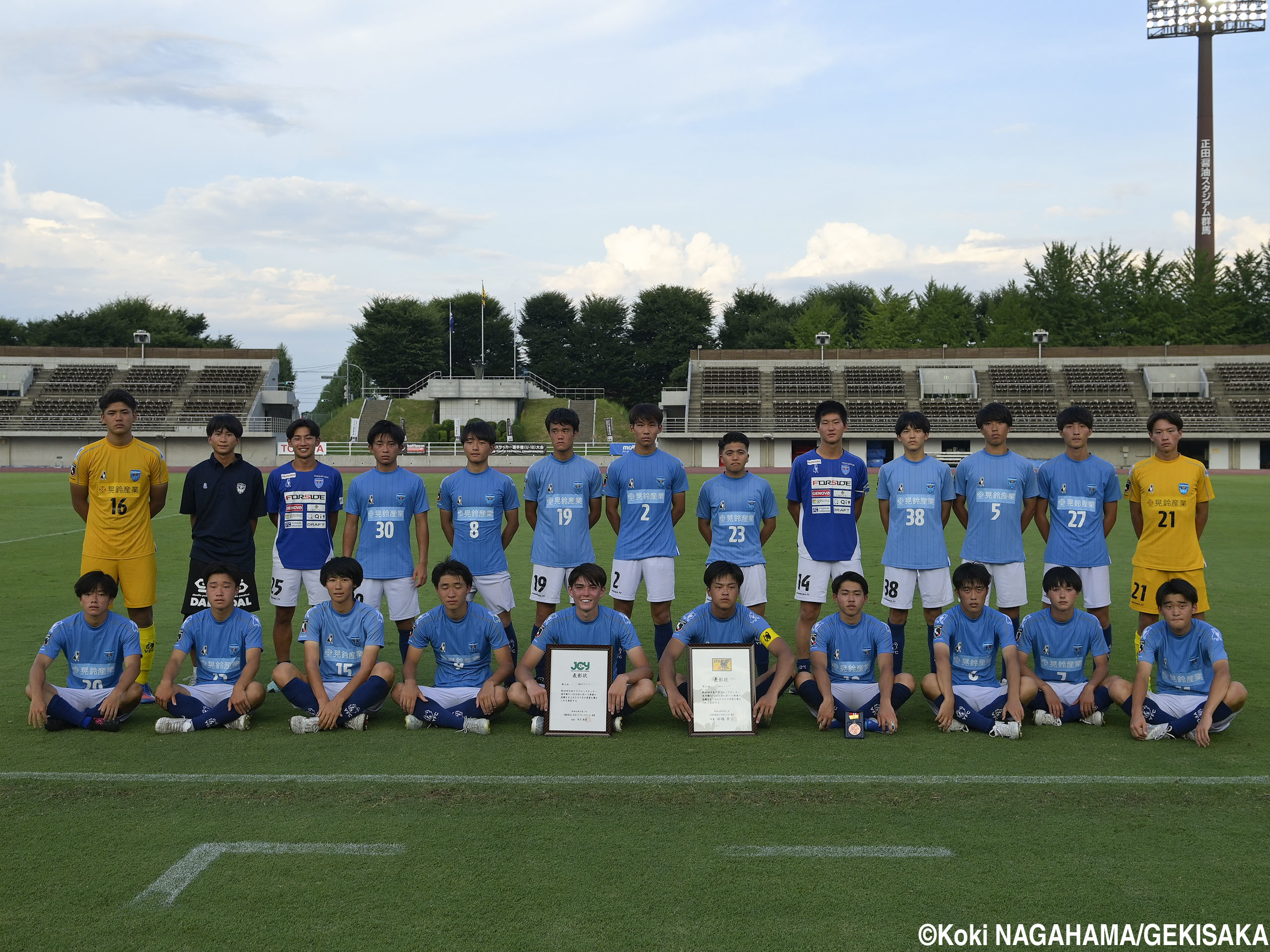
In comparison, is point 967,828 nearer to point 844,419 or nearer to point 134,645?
point 844,419

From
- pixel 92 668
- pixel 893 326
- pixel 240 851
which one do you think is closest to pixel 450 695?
pixel 240 851

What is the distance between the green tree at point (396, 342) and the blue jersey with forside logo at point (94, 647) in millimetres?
71939

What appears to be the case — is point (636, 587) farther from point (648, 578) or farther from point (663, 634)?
point (663, 634)

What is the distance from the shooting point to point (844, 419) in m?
7.64

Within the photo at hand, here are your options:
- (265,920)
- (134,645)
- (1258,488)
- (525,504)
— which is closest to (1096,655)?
(525,504)

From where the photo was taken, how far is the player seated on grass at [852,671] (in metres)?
6.11

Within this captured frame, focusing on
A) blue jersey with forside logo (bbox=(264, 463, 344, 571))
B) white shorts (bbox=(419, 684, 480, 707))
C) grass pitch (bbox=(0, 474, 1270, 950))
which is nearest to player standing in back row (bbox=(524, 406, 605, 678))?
white shorts (bbox=(419, 684, 480, 707))

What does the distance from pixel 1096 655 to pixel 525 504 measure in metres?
4.27

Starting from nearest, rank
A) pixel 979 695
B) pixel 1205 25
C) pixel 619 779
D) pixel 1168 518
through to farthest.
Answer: pixel 619 779 → pixel 979 695 → pixel 1168 518 → pixel 1205 25

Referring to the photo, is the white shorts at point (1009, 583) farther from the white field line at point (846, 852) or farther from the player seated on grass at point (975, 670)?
the white field line at point (846, 852)

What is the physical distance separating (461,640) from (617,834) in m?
2.33

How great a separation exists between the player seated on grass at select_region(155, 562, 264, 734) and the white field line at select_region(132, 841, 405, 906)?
6.27 feet

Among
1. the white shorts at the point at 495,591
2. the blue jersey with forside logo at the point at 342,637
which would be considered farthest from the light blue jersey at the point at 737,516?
the blue jersey with forside logo at the point at 342,637

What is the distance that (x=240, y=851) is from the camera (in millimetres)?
4262
